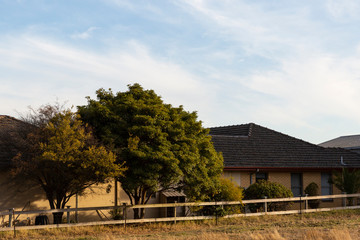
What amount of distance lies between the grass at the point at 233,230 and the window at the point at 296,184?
6305 millimetres

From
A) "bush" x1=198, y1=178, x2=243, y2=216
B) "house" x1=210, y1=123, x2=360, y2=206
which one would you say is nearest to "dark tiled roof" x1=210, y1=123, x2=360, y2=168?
"house" x1=210, y1=123, x2=360, y2=206

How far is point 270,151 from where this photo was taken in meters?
31.0

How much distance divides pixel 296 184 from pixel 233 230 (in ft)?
41.8

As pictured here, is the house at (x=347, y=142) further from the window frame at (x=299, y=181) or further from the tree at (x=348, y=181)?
the window frame at (x=299, y=181)

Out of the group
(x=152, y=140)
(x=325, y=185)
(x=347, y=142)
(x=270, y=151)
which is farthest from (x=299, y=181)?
(x=347, y=142)

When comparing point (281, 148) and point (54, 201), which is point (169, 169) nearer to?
point (54, 201)

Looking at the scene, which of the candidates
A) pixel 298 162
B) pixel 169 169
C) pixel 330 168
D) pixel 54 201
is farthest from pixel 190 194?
pixel 330 168

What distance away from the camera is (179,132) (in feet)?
66.5

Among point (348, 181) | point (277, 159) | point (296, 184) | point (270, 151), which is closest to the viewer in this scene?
point (348, 181)

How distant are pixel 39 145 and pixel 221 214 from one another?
373 inches

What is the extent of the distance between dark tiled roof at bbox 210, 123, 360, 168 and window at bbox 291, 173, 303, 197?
96 cm

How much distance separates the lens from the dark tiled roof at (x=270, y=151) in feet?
96.3

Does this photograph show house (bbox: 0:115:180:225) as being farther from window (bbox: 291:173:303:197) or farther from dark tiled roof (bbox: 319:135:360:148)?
dark tiled roof (bbox: 319:135:360:148)

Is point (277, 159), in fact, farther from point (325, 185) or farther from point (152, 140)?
point (152, 140)
